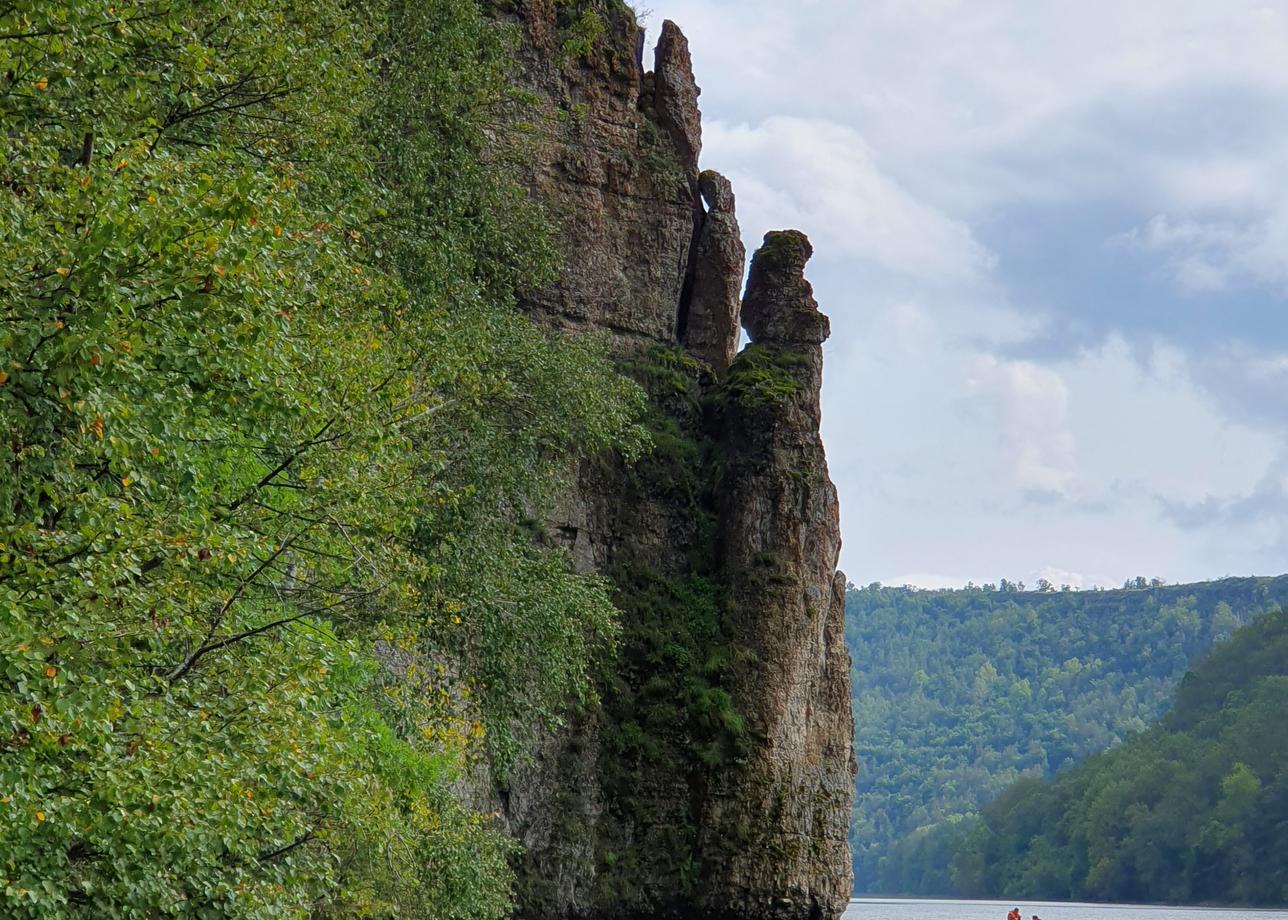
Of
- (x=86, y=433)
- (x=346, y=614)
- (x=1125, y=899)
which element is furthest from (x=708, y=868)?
(x=1125, y=899)

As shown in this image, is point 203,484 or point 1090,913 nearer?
point 203,484

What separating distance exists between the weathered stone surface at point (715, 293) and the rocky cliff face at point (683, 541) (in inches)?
2.8

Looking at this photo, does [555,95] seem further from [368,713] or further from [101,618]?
[101,618]

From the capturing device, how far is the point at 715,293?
4844cm

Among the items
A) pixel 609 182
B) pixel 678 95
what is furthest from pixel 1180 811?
pixel 609 182

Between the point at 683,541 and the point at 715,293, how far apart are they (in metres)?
8.08

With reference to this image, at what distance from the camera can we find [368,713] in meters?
21.7

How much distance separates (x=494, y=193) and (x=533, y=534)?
10114mm

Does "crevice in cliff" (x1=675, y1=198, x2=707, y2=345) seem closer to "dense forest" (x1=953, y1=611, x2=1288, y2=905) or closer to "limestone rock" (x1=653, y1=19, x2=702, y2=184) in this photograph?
"limestone rock" (x1=653, y1=19, x2=702, y2=184)

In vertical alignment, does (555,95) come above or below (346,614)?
above

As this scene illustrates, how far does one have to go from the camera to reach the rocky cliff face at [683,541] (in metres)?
41.2

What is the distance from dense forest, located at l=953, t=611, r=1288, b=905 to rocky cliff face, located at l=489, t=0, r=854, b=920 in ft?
316

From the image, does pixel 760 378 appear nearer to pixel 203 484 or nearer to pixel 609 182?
pixel 609 182

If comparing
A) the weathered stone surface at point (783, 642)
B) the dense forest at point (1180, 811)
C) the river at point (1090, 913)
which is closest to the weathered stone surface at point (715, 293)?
the weathered stone surface at point (783, 642)
